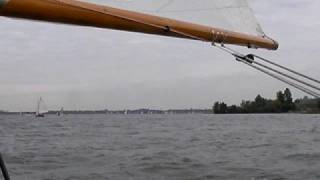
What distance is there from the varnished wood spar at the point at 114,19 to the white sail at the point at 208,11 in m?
0.11

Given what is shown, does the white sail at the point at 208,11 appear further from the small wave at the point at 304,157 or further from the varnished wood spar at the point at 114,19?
the small wave at the point at 304,157

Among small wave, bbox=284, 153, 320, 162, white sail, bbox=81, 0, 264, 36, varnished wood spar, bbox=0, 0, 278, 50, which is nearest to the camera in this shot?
varnished wood spar, bbox=0, 0, 278, 50

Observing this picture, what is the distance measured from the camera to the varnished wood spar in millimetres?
3695

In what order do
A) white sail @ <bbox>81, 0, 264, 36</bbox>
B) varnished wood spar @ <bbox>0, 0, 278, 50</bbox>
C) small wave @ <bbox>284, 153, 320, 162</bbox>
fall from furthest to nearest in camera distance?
1. small wave @ <bbox>284, 153, 320, 162</bbox>
2. white sail @ <bbox>81, 0, 264, 36</bbox>
3. varnished wood spar @ <bbox>0, 0, 278, 50</bbox>

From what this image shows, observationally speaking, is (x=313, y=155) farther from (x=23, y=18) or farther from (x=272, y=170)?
(x=23, y=18)

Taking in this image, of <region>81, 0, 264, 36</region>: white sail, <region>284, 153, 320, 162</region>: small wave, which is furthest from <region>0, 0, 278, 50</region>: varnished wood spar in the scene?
<region>284, 153, 320, 162</region>: small wave

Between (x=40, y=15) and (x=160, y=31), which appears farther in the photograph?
(x=160, y=31)

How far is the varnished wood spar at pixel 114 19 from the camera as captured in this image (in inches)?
145

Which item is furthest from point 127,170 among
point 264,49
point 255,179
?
point 264,49

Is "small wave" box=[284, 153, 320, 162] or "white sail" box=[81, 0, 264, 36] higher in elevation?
"white sail" box=[81, 0, 264, 36]

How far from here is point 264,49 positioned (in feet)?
18.9

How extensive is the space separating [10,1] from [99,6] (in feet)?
2.72

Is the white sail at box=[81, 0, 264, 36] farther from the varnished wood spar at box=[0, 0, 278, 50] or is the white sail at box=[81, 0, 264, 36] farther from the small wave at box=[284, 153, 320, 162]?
the small wave at box=[284, 153, 320, 162]

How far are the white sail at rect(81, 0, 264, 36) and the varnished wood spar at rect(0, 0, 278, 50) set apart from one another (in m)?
0.11
